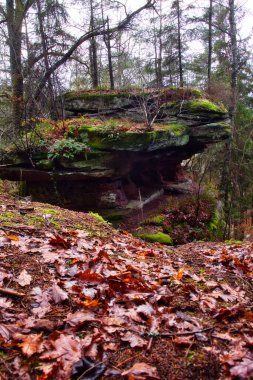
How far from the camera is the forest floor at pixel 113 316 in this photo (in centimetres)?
161

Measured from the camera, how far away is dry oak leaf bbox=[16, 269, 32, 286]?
92.8 inches

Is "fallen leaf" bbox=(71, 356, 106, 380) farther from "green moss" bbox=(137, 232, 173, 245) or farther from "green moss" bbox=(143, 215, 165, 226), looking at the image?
"green moss" bbox=(143, 215, 165, 226)

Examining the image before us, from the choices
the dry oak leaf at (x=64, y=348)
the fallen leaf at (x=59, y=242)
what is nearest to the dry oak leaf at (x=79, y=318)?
the dry oak leaf at (x=64, y=348)

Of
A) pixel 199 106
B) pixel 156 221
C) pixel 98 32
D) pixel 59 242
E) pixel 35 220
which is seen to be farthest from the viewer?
pixel 98 32

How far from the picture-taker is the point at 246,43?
47.6ft

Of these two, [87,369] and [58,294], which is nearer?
[87,369]

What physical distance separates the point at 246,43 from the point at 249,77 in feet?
12.6

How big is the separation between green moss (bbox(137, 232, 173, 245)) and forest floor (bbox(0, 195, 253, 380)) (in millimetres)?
5356

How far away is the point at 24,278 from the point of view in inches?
95.6

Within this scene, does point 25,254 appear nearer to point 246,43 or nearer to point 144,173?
point 144,173

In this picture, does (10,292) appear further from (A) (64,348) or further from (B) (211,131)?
(B) (211,131)

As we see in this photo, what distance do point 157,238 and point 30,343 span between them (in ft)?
24.8

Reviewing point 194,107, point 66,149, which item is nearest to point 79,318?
point 66,149

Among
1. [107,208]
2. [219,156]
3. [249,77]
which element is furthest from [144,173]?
[249,77]
